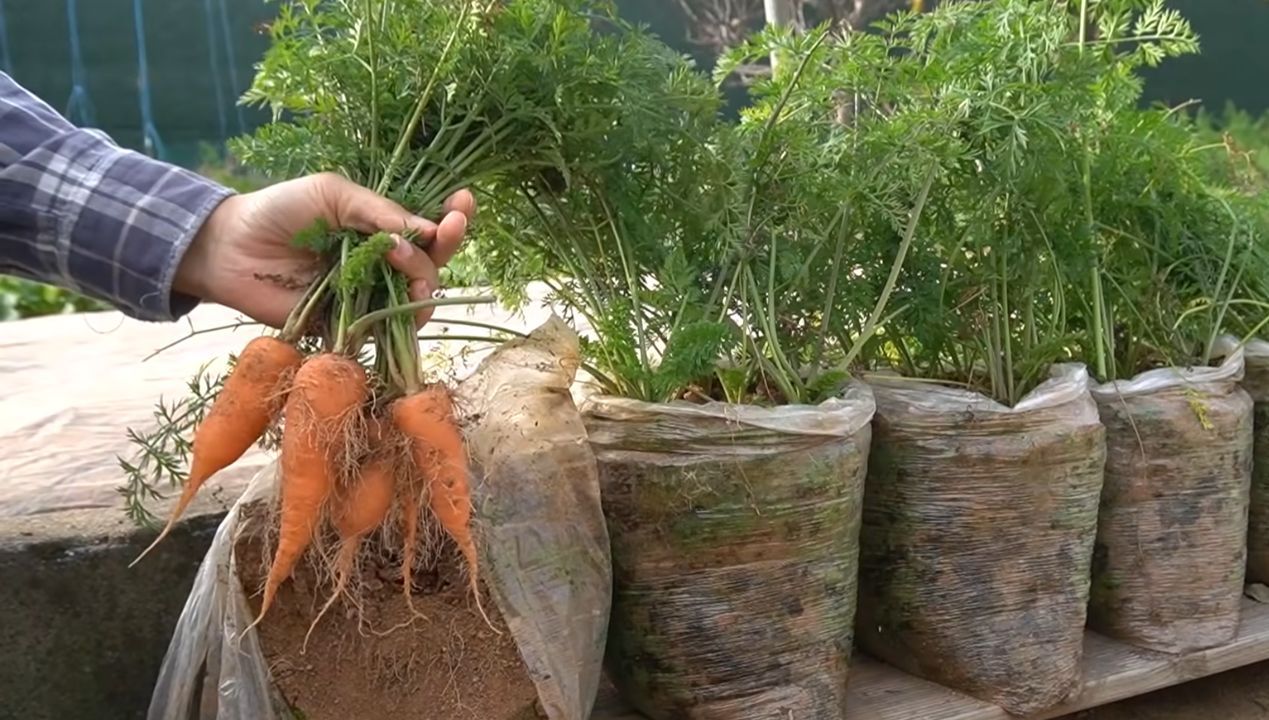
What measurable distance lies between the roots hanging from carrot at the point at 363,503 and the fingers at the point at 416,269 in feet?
0.51

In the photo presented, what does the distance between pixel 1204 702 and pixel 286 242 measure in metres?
1.56

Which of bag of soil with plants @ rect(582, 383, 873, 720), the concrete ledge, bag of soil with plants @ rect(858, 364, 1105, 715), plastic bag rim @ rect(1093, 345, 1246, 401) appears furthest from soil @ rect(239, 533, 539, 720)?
plastic bag rim @ rect(1093, 345, 1246, 401)

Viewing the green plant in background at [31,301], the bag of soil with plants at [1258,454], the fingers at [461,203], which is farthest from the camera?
the green plant in background at [31,301]

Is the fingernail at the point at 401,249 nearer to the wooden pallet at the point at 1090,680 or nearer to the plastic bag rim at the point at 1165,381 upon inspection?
the wooden pallet at the point at 1090,680

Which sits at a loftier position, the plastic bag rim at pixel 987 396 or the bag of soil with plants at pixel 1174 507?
the plastic bag rim at pixel 987 396

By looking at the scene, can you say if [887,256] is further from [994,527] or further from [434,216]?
[434,216]

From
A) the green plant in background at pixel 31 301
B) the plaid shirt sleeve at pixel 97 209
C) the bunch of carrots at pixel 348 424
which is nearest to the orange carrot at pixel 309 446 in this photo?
the bunch of carrots at pixel 348 424

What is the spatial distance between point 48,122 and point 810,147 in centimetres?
85

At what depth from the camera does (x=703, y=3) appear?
508 centimetres

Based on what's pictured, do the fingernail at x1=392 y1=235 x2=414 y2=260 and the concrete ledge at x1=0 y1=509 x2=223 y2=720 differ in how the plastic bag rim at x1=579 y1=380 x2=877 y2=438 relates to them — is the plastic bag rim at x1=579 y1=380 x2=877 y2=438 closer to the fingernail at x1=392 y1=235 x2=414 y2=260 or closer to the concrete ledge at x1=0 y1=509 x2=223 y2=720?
the fingernail at x1=392 y1=235 x2=414 y2=260

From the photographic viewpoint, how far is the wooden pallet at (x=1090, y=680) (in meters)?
1.47

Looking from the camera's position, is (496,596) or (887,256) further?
(887,256)

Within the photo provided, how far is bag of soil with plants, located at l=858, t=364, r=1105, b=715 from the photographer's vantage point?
1442 millimetres

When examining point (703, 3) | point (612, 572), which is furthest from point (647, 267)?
point (703, 3)
